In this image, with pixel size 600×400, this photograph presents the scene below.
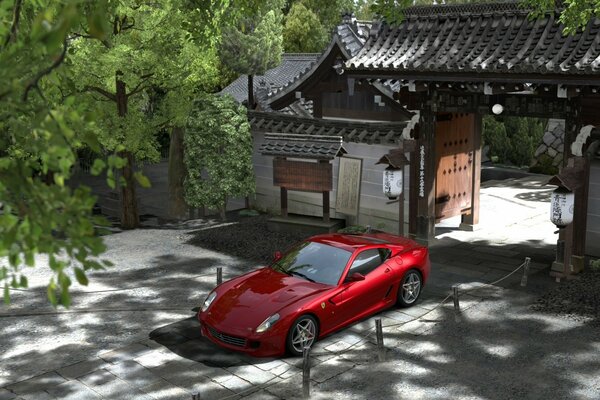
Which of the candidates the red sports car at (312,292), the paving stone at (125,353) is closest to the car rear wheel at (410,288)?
the red sports car at (312,292)

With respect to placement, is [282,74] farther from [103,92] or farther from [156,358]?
[156,358]

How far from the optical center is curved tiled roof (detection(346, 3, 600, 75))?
498 inches

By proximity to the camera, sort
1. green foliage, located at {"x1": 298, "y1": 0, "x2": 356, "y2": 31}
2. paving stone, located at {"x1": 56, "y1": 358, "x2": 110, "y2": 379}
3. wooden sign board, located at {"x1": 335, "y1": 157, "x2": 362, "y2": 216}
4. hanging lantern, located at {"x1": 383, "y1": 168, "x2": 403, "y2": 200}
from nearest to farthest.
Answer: paving stone, located at {"x1": 56, "y1": 358, "x2": 110, "y2": 379}, hanging lantern, located at {"x1": 383, "y1": 168, "x2": 403, "y2": 200}, wooden sign board, located at {"x1": 335, "y1": 157, "x2": 362, "y2": 216}, green foliage, located at {"x1": 298, "y1": 0, "x2": 356, "y2": 31}

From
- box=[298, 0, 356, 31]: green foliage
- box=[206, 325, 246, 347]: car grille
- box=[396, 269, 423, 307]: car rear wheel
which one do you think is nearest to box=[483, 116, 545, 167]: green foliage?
box=[298, 0, 356, 31]: green foliage

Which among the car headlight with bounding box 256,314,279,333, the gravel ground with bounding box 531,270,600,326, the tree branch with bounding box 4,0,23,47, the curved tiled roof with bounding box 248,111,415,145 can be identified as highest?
the tree branch with bounding box 4,0,23,47

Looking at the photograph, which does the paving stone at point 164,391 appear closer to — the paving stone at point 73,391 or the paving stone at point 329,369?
the paving stone at point 73,391

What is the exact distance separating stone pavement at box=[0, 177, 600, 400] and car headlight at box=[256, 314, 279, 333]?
0.52 metres

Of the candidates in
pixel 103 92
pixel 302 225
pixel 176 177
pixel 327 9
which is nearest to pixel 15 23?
pixel 302 225

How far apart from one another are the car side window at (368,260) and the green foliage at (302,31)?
29156 millimetres

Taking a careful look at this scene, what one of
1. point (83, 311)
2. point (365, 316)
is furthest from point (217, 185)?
point (365, 316)

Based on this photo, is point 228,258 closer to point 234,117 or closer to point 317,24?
point 234,117

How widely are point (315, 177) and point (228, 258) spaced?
9.68ft

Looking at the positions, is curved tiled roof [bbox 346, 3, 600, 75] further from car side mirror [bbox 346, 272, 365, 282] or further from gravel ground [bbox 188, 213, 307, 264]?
car side mirror [bbox 346, 272, 365, 282]

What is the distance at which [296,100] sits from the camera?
21.7 meters
